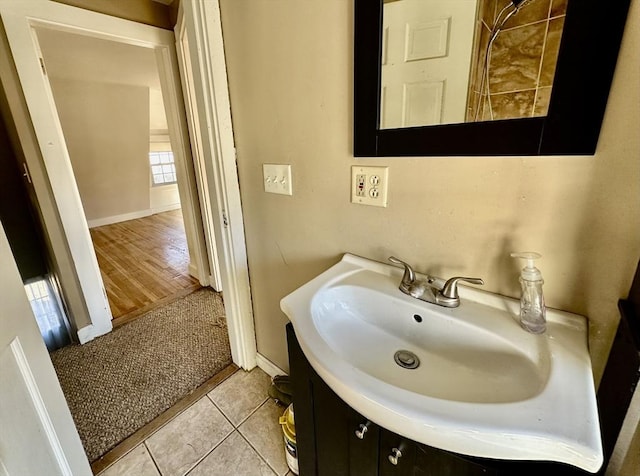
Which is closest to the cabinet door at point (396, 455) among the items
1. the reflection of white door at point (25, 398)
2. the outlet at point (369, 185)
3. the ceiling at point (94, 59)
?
the outlet at point (369, 185)

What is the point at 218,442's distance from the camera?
4.18 feet

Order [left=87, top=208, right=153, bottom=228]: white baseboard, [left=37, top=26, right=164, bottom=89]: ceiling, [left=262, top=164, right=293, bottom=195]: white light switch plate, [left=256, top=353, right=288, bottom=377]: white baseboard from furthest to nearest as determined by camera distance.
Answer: [left=87, top=208, right=153, bottom=228]: white baseboard, [left=37, top=26, right=164, bottom=89]: ceiling, [left=256, top=353, right=288, bottom=377]: white baseboard, [left=262, top=164, right=293, bottom=195]: white light switch plate

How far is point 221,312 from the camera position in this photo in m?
2.23

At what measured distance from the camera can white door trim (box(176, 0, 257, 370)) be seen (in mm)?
1142

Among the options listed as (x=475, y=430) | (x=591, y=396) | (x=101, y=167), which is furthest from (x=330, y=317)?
(x=101, y=167)

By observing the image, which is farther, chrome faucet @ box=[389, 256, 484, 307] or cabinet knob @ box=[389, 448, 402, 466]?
chrome faucet @ box=[389, 256, 484, 307]

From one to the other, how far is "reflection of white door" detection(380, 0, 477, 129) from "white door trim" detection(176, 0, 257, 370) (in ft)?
2.44

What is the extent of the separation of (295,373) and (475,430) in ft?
1.76

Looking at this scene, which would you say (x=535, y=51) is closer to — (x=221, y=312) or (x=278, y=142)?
(x=278, y=142)

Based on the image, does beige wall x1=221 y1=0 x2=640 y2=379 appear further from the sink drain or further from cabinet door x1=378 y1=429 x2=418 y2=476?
cabinet door x1=378 y1=429 x2=418 y2=476

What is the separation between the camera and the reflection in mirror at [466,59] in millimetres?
587

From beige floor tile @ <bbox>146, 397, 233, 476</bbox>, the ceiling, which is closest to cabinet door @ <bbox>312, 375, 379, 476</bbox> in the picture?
beige floor tile @ <bbox>146, 397, 233, 476</bbox>

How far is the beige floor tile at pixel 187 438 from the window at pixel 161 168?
5.24 meters

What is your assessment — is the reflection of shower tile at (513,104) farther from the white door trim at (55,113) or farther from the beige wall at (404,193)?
the white door trim at (55,113)
